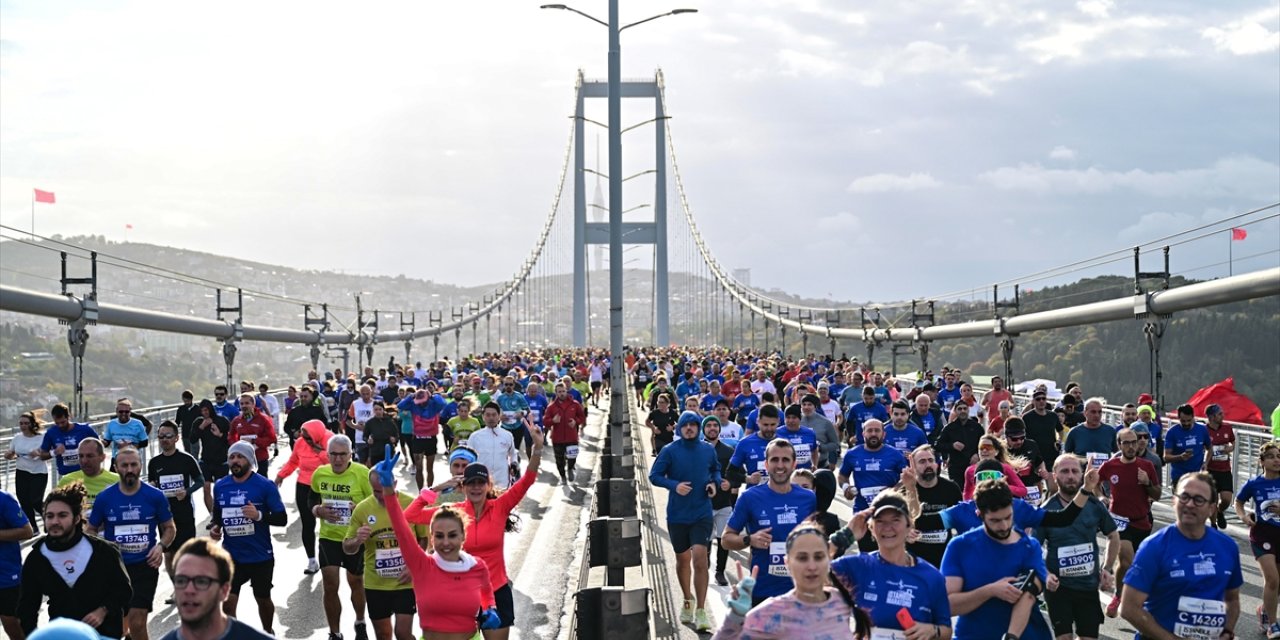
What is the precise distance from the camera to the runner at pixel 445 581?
20.6ft

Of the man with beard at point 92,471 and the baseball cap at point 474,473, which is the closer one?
the baseball cap at point 474,473

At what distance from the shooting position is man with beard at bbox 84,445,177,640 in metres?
8.22

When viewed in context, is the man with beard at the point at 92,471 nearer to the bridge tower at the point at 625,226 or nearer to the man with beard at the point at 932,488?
the man with beard at the point at 932,488

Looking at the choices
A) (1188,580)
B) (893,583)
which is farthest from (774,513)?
(1188,580)

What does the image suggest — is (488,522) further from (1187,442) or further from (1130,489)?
(1187,442)

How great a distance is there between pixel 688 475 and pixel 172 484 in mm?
4118

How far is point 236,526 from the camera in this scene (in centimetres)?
889

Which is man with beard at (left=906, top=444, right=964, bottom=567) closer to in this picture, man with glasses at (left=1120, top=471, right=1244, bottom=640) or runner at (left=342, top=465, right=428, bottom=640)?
man with glasses at (left=1120, top=471, right=1244, bottom=640)

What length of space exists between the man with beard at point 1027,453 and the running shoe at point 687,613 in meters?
2.76

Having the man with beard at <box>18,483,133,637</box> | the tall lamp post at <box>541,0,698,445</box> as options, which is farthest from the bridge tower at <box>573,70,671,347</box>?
the man with beard at <box>18,483,133,637</box>

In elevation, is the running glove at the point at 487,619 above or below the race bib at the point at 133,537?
below

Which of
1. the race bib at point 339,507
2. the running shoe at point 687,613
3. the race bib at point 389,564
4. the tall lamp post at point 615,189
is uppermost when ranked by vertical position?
the tall lamp post at point 615,189

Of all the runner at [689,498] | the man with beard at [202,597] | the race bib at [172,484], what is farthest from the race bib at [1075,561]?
the race bib at [172,484]

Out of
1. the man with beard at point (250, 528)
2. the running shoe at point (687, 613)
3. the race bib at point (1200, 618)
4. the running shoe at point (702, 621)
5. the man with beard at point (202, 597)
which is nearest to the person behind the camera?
the man with beard at point (202, 597)
